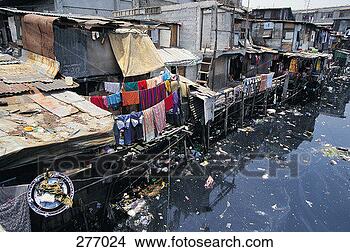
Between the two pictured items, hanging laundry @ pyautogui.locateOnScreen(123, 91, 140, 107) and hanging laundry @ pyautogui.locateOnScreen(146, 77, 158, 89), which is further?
hanging laundry @ pyautogui.locateOnScreen(146, 77, 158, 89)

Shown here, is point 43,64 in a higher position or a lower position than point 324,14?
lower

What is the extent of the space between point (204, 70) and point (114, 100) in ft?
28.2

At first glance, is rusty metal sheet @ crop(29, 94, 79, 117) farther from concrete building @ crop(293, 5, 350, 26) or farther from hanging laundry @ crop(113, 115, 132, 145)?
concrete building @ crop(293, 5, 350, 26)

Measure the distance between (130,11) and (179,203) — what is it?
41.7ft

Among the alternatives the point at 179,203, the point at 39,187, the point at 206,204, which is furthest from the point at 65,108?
the point at 206,204

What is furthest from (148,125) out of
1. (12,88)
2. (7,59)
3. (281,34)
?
(281,34)

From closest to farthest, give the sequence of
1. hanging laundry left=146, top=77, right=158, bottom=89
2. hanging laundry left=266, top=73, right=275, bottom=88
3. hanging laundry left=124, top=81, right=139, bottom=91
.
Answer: hanging laundry left=124, top=81, right=139, bottom=91 → hanging laundry left=146, top=77, right=158, bottom=89 → hanging laundry left=266, top=73, right=275, bottom=88

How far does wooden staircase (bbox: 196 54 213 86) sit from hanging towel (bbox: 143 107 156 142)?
7.13 meters

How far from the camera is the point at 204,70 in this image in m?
16.3

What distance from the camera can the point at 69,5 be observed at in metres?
15.5

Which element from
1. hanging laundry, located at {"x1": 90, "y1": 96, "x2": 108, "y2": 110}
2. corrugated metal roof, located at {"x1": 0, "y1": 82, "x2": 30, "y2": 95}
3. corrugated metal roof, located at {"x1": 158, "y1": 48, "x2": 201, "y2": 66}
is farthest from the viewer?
corrugated metal roof, located at {"x1": 158, "y1": 48, "x2": 201, "y2": 66}

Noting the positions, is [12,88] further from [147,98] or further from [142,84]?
[147,98]

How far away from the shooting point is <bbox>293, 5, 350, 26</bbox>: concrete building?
39750 millimetres

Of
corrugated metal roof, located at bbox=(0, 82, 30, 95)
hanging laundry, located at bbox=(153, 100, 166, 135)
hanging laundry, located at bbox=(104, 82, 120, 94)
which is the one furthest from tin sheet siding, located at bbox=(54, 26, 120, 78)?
hanging laundry, located at bbox=(153, 100, 166, 135)
